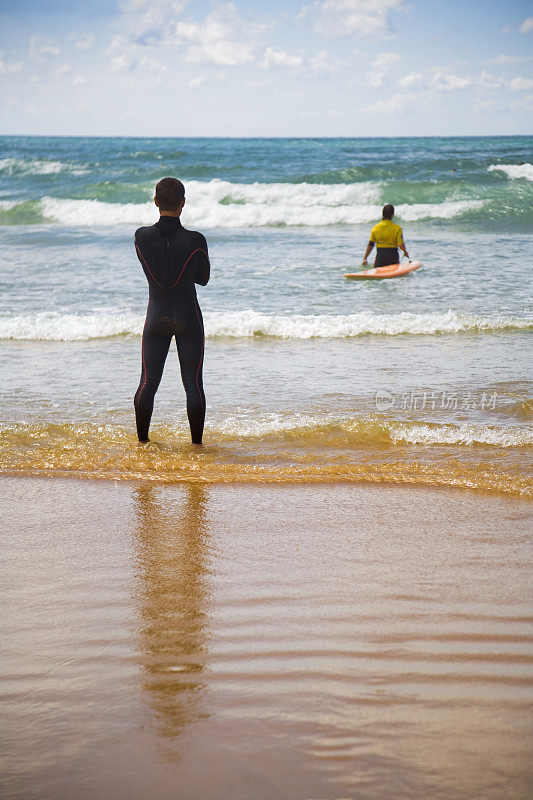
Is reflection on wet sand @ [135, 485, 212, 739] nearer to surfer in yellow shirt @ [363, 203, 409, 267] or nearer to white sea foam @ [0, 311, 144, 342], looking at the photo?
white sea foam @ [0, 311, 144, 342]

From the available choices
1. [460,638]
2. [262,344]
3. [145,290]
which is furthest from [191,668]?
[145,290]

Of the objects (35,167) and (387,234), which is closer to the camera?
(387,234)

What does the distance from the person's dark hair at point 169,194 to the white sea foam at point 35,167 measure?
2611 centimetres

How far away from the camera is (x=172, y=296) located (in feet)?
15.5

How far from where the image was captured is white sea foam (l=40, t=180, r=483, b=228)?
21.0m

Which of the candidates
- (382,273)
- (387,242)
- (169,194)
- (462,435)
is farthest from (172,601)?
(387,242)

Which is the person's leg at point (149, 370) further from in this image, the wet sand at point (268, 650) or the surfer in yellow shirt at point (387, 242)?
the surfer in yellow shirt at point (387, 242)

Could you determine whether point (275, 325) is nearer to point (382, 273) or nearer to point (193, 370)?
point (382, 273)

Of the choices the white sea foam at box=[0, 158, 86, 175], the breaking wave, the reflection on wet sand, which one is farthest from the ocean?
the white sea foam at box=[0, 158, 86, 175]

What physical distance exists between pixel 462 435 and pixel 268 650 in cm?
289

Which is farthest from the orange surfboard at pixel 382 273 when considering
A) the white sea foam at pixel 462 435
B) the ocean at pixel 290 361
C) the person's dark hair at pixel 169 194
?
the person's dark hair at pixel 169 194

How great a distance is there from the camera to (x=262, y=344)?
325 inches

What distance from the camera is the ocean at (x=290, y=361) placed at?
4719 mm

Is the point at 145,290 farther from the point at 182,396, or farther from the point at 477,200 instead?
the point at 477,200
